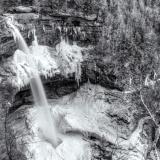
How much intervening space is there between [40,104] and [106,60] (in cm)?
417

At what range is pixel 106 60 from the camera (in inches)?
531

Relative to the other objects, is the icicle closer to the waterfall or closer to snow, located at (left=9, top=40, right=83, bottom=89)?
snow, located at (left=9, top=40, right=83, bottom=89)

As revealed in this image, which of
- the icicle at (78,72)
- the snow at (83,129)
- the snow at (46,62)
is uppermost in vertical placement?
the snow at (46,62)

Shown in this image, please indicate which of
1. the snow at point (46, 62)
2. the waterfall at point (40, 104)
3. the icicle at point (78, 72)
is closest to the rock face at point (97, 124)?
the waterfall at point (40, 104)

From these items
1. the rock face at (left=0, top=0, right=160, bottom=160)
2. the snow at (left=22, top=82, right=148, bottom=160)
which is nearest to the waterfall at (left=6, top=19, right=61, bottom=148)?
the snow at (left=22, top=82, right=148, bottom=160)

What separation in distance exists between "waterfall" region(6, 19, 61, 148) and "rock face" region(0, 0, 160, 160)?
332mm

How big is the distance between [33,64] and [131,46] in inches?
215

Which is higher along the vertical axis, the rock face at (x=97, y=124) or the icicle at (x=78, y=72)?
the icicle at (x=78, y=72)

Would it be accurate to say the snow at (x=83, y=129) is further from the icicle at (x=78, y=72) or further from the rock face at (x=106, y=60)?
the icicle at (x=78, y=72)

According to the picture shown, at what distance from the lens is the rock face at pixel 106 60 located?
37.0 feet

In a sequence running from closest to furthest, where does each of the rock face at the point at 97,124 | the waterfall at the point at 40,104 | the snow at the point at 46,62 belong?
the rock face at the point at 97,124 → the waterfall at the point at 40,104 → the snow at the point at 46,62

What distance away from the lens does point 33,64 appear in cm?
1214

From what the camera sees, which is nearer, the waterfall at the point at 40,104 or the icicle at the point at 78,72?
the waterfall at the point at 40,104

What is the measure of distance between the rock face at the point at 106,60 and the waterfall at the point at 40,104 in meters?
0.33
